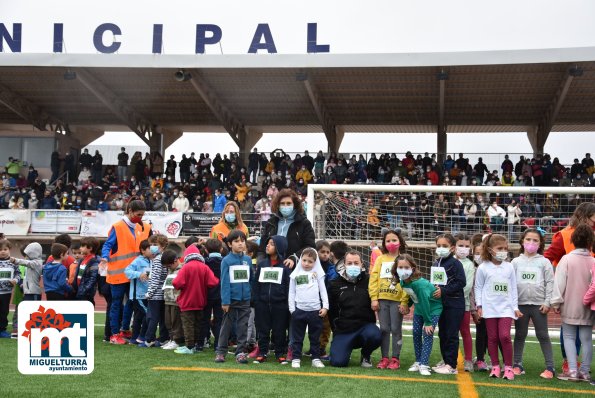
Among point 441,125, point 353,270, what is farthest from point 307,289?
point 441,125

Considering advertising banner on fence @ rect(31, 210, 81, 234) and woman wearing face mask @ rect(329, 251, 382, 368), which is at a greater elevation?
advertising banner on fence @ rect(31, 210, 81, 234)

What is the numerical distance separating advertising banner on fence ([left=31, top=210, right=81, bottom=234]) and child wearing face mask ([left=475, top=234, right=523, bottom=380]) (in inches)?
675

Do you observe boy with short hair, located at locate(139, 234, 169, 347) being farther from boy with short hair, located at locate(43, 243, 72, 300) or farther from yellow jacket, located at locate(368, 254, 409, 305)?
yellow jacket, located at locate(368, 254, 409, 305)

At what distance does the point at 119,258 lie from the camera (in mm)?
9641

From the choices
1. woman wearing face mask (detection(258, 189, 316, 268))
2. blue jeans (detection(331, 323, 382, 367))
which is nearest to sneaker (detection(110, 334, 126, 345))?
woman wearing face mask (detection(258, 189, 316, 268))

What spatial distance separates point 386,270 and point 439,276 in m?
Answer: 0.63

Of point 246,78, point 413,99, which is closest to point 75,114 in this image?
point 246,78

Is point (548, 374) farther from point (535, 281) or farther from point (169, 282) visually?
point (169, 282)

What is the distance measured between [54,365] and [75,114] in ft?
84.7

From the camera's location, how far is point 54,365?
5188mm

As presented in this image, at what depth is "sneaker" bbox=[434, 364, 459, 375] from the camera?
774 cm

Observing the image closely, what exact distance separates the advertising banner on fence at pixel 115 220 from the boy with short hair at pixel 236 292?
45.5ft

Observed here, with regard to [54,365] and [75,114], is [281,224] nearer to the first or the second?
[54,365]

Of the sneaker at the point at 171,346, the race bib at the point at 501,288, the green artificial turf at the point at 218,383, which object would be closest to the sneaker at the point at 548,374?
the green artificial turf at the point at 218,383
